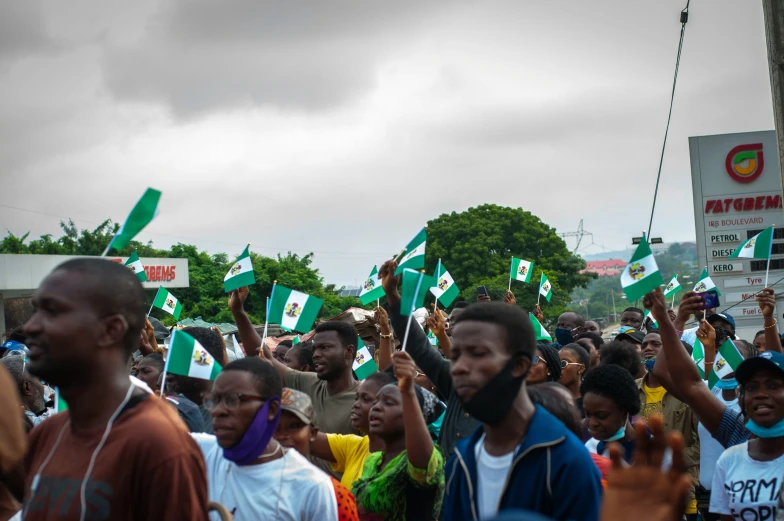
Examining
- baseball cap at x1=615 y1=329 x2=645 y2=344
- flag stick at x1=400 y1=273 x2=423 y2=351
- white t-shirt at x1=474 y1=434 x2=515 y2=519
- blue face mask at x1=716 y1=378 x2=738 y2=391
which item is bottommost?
white t-shirt at x1=474 y1=434 x2=515 y2=519

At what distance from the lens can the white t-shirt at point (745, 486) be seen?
4121 mm

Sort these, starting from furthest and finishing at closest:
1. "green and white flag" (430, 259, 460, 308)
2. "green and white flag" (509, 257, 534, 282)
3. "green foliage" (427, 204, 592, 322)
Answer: "green foliage" (427, 204, 592, 322) → "green and white flag" (509, 257, 534, 282) → "green and white flag" (430, 259, 460, 308)

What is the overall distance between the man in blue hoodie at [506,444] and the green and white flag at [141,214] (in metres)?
1.56

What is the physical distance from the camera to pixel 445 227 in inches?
1783

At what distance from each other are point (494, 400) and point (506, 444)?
19cm

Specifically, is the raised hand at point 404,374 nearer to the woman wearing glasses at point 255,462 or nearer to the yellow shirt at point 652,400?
the woman wearing glasses at point 255,462

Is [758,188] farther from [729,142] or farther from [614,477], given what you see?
[614,477]

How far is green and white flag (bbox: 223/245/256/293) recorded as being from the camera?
301 inches

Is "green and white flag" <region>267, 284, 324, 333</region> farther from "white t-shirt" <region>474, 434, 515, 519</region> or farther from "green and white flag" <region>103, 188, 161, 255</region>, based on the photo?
"white t-shirt" <region>474, 434, 515, 519</region>

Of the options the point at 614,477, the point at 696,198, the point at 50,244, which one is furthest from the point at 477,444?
the point at 50,244

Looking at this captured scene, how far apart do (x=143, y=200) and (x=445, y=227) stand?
137 ft

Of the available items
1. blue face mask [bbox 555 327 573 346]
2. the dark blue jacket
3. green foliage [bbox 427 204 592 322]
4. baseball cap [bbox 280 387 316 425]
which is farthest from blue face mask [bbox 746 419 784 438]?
green foliage [bbox 427 204 592 322]

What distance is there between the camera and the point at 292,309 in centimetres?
787

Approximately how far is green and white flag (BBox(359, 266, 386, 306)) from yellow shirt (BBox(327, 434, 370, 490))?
131 inches
